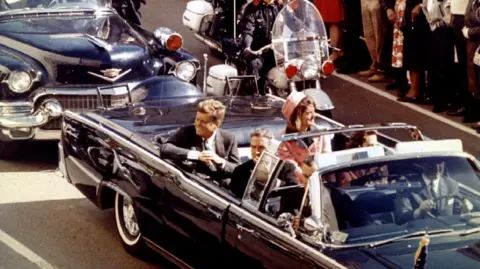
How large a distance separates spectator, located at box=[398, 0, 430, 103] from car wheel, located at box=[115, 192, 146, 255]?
6.19 metres

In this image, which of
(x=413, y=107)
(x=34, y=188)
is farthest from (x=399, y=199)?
(x=413, y=107)

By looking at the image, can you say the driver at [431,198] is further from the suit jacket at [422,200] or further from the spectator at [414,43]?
the spectator at [414,43]

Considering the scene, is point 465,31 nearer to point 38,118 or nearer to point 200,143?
point 38,118

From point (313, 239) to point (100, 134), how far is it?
3109 millimetres

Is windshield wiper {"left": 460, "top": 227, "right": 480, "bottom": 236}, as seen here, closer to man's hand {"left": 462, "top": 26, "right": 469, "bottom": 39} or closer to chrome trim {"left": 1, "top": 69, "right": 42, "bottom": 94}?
chrome trim {"left": 1, "top": 69, "right": 42, "bottom": 94}

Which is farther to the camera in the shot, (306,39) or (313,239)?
(306,39)

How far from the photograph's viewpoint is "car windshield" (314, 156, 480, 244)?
23.9 feet

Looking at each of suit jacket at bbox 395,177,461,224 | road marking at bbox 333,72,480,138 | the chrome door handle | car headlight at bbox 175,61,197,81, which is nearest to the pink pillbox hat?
the chrome door handle

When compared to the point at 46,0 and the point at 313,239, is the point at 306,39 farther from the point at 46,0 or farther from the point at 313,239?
the point at 313,239

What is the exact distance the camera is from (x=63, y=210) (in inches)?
432

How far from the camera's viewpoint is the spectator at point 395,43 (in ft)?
49.7

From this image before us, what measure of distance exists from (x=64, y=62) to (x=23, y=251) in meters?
2.99

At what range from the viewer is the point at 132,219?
31.6 ft

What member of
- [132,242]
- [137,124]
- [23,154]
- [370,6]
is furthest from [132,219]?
[370,6]
